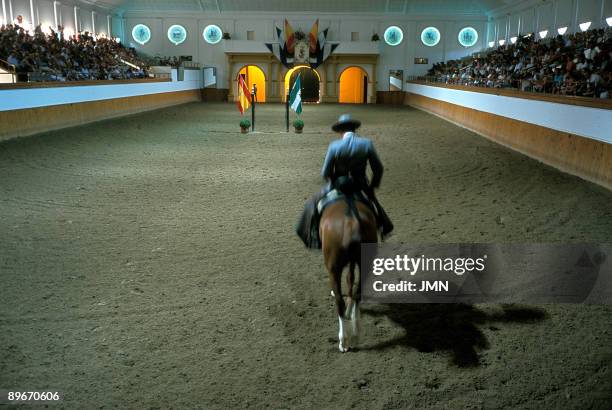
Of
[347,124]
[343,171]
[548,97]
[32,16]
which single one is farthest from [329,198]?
[32,16]

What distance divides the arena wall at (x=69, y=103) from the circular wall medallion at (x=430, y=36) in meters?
23.1

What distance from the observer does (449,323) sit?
5.72m

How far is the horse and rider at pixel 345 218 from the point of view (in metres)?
4.91

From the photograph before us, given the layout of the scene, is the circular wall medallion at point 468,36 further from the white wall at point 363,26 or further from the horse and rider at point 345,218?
the horse and rider at point 345,218

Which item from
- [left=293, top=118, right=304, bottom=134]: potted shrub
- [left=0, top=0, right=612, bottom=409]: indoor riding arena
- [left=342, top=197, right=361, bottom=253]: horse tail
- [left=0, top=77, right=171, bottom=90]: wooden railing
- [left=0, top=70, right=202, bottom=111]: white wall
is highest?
[left=0, top=77, right=171, bottom=90]: wooden railing

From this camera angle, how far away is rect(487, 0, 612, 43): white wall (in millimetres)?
28609

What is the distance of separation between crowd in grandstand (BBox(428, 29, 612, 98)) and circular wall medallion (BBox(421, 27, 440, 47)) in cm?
1363

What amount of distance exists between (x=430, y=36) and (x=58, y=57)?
1240 inches

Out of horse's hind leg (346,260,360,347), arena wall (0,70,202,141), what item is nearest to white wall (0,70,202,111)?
arena wall (0,70,202,141)

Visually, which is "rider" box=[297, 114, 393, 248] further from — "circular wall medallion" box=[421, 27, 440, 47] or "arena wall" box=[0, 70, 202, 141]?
"circular wall medallion" box=[421, 27, 440, 47]

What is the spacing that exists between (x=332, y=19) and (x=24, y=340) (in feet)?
155

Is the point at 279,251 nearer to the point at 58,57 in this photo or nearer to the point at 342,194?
the point at 342,194

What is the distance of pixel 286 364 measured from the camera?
493 cm

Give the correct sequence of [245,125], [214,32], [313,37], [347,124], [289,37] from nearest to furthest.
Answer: [347,124] → [245,125] → [289,37] → [313,37] → [214,32]
